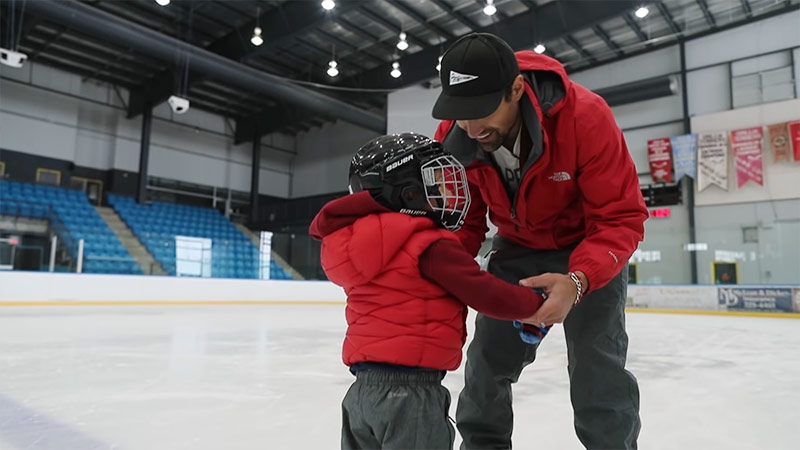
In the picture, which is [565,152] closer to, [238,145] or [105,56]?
[105,56]

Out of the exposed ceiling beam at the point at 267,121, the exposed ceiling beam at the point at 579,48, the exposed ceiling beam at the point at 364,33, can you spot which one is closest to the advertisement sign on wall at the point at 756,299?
the exposed ceiling beam at the point at 579,48

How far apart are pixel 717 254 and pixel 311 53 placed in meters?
9.70

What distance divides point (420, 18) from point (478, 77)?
10468 mm

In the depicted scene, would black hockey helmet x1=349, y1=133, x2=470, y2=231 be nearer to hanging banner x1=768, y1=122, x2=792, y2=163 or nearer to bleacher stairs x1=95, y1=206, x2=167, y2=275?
bleacher stairs x1=95, y1=206, x2=167, y2=275

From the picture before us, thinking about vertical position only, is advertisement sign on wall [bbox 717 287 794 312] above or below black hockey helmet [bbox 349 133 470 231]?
below

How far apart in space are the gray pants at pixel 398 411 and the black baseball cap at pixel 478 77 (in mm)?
558

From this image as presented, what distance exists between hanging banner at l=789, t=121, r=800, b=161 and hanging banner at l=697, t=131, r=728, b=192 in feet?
3.72

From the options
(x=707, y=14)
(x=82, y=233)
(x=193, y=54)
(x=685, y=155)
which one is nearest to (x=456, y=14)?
(x=193, y=54)

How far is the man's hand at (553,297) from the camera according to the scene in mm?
1030

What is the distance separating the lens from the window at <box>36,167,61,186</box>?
1359 centimetres

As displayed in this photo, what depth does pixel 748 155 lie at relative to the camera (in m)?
11.0

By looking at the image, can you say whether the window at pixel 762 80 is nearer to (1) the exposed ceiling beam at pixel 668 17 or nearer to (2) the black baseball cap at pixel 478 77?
(1) the exposed ceiling beam at pixel 668 17

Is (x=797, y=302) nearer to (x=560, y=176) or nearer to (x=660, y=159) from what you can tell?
(x=660, y=159)

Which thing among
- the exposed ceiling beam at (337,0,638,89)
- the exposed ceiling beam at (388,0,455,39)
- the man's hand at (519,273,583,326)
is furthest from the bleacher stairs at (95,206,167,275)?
the man's hand at (519,273,583,326)
